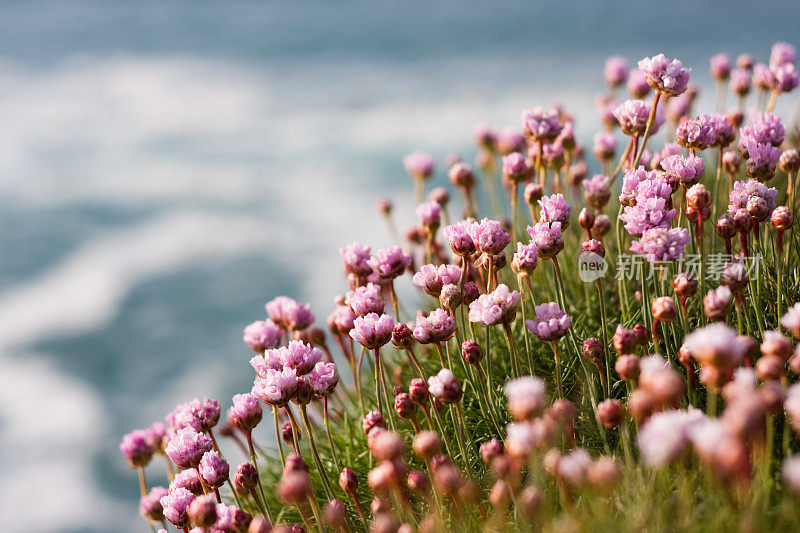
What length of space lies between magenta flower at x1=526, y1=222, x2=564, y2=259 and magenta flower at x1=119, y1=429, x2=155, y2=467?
5.84 ft

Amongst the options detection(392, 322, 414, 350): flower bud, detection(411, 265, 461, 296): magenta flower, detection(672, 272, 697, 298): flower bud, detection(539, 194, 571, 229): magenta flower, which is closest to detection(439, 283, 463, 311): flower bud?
detection(411, 265, 461, 296): magenta flower

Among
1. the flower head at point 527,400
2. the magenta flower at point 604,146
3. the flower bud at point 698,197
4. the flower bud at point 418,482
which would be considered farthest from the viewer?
the magenta flower at point 604,146

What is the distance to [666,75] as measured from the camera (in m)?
2.59

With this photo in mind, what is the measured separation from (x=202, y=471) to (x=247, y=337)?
0.66 meters

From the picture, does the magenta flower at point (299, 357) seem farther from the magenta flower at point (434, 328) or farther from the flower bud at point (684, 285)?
the flower bud at point (684, 285)

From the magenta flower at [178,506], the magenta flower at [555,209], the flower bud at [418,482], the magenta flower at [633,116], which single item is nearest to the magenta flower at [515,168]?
the magenta flower at [633,116]

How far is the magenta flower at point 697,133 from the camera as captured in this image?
2449mm

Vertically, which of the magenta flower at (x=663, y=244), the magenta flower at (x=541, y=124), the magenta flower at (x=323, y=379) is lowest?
the magenta flower at (x=323, y=379)

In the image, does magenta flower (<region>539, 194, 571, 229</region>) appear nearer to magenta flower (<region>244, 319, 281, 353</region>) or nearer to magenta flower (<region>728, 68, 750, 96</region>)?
magenta flower (<region>244, 319, 281, 353</region>)

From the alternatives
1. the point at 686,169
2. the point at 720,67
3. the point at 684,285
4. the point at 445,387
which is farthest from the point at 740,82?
the point at 445,387

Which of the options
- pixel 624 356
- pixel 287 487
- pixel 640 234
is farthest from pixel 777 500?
pixel 287 487

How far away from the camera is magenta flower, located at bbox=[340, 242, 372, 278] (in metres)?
2.68

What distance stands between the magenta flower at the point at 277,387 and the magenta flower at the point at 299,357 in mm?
116

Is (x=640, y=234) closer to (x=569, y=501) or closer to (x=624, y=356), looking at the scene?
(x=624, y=356)
